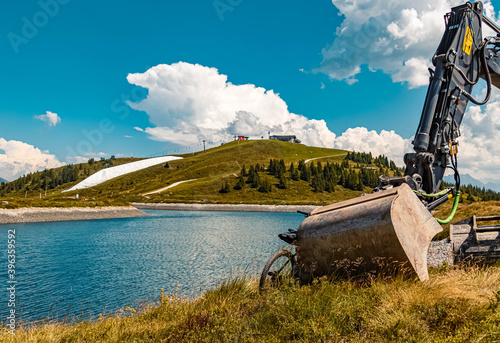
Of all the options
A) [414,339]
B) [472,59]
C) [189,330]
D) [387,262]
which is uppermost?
[472,59]

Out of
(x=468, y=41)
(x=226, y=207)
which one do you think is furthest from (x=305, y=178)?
(x=468, y=41)

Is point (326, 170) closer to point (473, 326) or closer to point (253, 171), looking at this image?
point (253, 171)

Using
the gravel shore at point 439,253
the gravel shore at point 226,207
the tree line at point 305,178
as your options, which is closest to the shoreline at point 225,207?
the gravel shore at point 226,207

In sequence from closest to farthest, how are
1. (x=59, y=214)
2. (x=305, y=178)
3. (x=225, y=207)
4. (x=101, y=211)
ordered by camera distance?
1. (x=59, y=214)
2. (x=101, y=211)
3. (x=225, y=207)
4. (x=305, y=178)

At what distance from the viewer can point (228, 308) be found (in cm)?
798

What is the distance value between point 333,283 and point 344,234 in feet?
4.01

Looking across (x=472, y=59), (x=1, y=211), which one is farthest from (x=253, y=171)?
(x=472, y=59)

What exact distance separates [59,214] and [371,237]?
8585cm

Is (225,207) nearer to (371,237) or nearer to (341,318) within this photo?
(371,237)

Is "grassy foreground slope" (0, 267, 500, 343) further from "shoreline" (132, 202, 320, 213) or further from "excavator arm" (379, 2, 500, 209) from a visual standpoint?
"shoreline" (132, 202, 320, 213)

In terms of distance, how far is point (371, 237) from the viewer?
7.46m

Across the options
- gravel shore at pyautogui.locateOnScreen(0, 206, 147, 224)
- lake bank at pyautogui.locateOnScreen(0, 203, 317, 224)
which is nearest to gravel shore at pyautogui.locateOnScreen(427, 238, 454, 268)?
lake bank at pyautogui.locateOnScreen(0, 203, 317, 224)

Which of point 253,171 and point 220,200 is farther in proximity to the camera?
point 253,171

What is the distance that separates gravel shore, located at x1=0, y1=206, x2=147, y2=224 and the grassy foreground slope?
74727 millimetres
